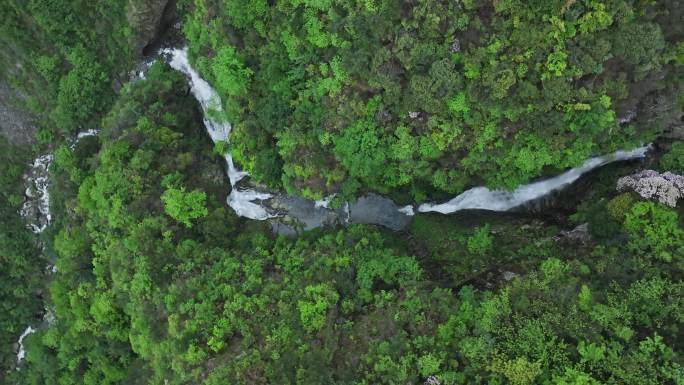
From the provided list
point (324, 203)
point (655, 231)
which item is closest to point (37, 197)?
point (324, 203)

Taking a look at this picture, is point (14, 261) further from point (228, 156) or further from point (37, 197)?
point (228, 156)

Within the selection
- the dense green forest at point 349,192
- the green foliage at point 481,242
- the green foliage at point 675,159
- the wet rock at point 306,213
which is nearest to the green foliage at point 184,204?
the dense green forest at point 349,192

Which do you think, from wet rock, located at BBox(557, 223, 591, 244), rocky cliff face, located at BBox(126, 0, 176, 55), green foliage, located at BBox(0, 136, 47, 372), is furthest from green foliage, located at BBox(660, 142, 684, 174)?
green foliage, located at BBox(0, 136, 47, 372)

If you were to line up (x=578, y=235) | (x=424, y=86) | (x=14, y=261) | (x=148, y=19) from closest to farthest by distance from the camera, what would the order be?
(x=424, y=86), (x=578, y=235), (x=148, y=19), (x=14, y=261)

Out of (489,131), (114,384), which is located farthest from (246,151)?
(114,384)

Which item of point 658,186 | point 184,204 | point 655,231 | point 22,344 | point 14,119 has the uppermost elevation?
point 14,119

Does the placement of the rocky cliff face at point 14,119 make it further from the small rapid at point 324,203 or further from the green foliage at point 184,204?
the green foliage at point 184,204
